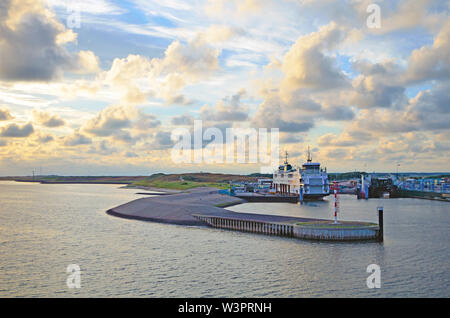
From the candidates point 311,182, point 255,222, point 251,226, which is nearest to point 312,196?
point 311,182

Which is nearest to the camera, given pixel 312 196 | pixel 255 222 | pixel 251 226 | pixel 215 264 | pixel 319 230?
pixel 215 264

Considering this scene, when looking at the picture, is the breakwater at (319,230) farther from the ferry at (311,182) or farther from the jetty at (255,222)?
the ferry at (311,182)

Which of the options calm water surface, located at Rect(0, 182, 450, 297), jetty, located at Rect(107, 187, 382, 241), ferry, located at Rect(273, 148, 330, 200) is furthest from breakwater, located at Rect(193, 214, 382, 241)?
ferry, located at Rect(273, 148, 330, 200)

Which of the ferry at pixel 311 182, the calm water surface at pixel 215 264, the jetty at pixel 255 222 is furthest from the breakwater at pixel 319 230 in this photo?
the ferry at pixel 311 182

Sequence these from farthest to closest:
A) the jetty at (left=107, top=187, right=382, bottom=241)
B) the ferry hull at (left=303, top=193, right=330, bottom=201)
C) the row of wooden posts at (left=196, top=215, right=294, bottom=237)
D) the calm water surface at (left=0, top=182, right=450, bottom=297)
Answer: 1. the ferry hull at (left=303, top=193, right=330, bottom=201)
2. the row of wooden posts at (left=196, top=215, right=294, bottom=237)
3. the jetty at (left=107, top=187, right=382, bottom=241)
4. the calm water surface at (left=0, top=182, right=450, bottom=297)

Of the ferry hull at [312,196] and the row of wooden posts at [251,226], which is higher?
the row of wooden posts at [251,226]

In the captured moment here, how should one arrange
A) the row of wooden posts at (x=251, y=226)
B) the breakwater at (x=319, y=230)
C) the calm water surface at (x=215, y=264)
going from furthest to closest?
the row of wooden posts at (x=251, y=226) → the breakwater at (x=319, y=230) → the calm water surface at (x=215, y=264)

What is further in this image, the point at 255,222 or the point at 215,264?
the point at 255,222

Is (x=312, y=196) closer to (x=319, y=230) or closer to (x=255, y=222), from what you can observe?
(x=255, y=222)

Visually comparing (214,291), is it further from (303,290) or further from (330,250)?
(330,250)

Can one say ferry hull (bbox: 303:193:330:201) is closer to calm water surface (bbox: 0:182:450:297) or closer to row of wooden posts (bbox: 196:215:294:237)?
row of wooden posts (bbox: 196:215:294:237)
